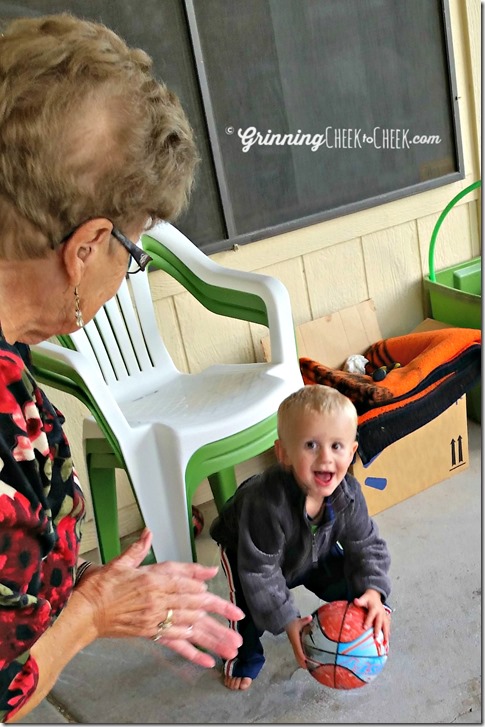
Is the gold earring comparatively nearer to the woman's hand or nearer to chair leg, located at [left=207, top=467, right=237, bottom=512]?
the woman's hand

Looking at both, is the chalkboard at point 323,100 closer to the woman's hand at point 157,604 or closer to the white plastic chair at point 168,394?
the white plastic chair at point 168,394

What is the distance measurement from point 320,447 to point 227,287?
2.47 ft

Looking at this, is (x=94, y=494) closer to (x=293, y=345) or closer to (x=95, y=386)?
(x=95, y=386)

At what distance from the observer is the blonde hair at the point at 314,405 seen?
1887 millimetres

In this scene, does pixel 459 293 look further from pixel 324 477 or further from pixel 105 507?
pixel 105 507

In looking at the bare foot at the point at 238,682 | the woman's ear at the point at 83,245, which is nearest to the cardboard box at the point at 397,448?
the bare foot at the point at 238,682

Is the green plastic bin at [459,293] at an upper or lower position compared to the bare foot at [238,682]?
upper

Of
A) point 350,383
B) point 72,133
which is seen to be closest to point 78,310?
point 72,133

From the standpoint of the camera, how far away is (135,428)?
2.07 meters

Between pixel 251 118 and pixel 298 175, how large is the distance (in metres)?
0.27

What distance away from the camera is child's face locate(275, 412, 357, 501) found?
6.12 feet

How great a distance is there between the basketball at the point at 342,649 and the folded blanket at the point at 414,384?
0.76 meters

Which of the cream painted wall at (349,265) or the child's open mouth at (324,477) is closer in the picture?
the child's open mouth at (324,477)

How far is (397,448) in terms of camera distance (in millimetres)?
2643
